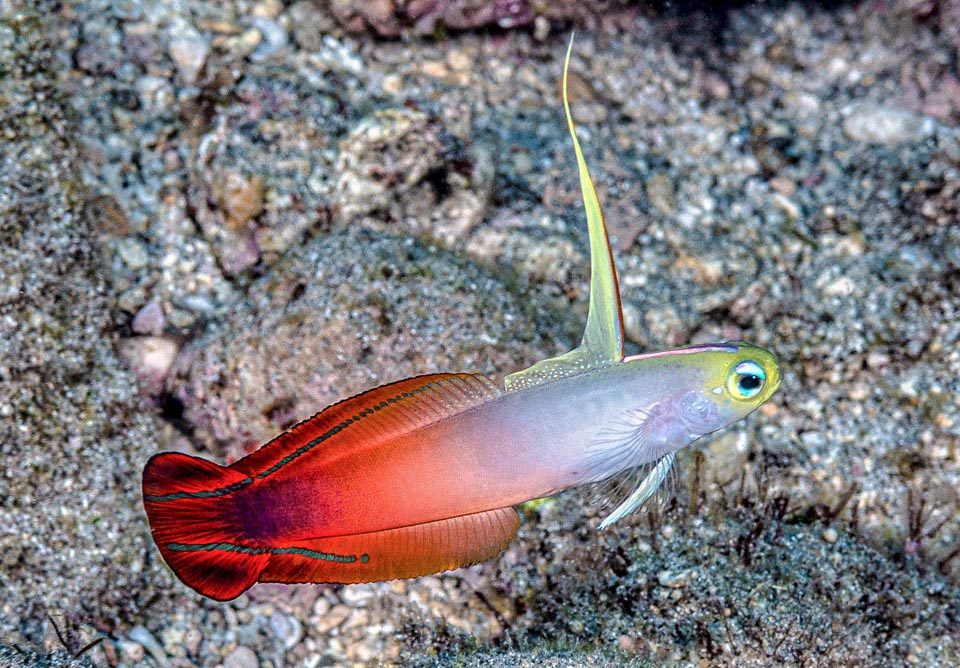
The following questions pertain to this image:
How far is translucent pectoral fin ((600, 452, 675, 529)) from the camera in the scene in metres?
2.43

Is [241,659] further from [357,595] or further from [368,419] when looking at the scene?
[368,419]

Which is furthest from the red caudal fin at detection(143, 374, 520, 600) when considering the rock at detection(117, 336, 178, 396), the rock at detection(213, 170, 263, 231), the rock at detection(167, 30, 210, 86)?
the rock at detection(167, 30, 210, 86)

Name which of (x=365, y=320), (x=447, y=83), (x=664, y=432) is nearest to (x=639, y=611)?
(x=664, y=432)

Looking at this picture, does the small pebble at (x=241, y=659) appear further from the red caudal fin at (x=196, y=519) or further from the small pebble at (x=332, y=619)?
the red caudal fin at (x=196, y=519)

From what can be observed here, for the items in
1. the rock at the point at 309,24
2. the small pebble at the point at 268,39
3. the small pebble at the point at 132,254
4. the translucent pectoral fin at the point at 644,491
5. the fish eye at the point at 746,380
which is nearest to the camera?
the fish eye at the point at 746,380

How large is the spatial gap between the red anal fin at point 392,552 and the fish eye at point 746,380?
818 mm

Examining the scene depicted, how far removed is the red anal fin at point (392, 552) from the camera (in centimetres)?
218

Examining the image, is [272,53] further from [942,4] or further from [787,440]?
[942,4]

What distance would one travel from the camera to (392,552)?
7.30 feet

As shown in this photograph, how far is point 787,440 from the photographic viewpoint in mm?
3959

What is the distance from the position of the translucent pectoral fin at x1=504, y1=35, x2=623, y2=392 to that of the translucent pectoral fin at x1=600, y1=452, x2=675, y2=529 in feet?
1.45

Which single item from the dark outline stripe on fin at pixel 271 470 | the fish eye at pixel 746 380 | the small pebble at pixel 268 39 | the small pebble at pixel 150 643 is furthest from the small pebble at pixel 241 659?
the small pebble at pixel 268 39

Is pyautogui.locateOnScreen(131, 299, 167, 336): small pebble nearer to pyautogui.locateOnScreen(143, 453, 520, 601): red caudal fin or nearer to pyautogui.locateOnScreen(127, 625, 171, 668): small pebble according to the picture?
pyautogui.locateOnScreen(127, 625, 171, 668): small pebble

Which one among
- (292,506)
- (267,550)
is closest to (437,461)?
(292,506)
